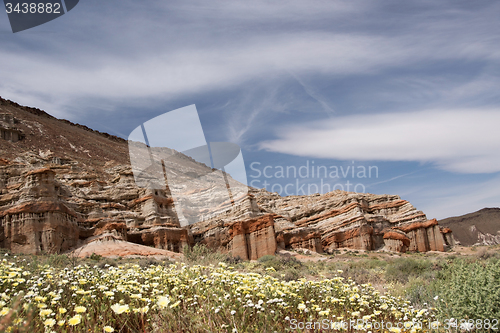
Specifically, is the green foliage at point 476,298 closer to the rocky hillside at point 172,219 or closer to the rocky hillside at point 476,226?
the rocky hillside at point 172,219

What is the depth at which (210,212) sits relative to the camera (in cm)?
4825

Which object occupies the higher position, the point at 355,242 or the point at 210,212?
the point at 210,212

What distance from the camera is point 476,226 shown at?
10181 centimetres

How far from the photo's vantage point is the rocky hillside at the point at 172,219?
31781mm

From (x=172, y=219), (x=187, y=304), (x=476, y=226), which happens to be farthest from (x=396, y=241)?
(x=476, y=226)

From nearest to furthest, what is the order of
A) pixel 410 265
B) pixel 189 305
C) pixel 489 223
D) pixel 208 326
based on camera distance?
pixel 208 326, pixel 189 305, pixel 410 265, pixel 489 223

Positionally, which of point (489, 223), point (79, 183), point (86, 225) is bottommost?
point (489, 223)

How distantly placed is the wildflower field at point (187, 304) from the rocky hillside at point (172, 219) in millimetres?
25520

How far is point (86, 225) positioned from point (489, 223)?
112 meters

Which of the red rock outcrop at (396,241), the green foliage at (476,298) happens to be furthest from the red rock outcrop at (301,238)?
the green foliage at (476,298)

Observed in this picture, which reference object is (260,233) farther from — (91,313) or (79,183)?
(91,313)

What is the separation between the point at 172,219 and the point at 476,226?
97687 mm

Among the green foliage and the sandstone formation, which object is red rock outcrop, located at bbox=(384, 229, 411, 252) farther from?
the green foliage

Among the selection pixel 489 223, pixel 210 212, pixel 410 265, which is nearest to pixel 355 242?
pixel 210 212
